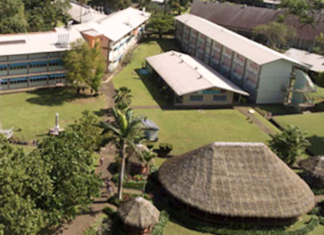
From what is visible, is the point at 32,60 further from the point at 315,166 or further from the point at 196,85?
the point at 315,166

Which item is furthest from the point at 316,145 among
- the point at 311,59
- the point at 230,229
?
the point at 311,59

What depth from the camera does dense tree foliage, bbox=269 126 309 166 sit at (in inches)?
2084

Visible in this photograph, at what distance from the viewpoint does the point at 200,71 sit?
82.4 m

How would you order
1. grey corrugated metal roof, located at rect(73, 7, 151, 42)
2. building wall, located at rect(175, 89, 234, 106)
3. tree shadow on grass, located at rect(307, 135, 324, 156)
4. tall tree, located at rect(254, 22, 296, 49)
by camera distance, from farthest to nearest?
tall tree, located at rect(254, 22, 296, 49)
grey corrugated metal roof, located at rect(73, 7, 151, 42)
building wall, located at rect(175, 89, 234, 106)
tree shadow on grass, located at rect(307, 135, 324, 156)

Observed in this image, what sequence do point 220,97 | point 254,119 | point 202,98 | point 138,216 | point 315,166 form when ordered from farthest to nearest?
1. point 220,97
2. point 202,98
3. point 254,119
4. point 315,166
5. point 138,216

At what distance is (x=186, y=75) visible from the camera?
79750 millimetres

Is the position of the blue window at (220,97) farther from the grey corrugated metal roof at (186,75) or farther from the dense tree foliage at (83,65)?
the dense tree foliage at (83,65)

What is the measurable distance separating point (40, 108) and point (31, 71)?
9.89 metres

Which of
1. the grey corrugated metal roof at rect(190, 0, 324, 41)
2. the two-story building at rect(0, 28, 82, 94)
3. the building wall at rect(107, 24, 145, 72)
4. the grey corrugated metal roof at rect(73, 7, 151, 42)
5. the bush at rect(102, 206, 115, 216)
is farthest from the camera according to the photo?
the grey corrugated metal roof at rect(190, 0, 324, 41)

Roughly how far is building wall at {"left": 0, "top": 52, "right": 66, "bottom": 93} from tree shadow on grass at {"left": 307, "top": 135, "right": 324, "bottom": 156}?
43.2 m

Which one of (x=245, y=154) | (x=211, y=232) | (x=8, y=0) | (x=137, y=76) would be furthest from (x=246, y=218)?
(x=8, y=0)

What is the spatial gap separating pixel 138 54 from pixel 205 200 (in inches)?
2621

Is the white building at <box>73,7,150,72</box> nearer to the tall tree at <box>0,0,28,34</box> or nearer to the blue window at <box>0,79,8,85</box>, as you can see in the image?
the tall tree at <box>0,0,28,34</box>

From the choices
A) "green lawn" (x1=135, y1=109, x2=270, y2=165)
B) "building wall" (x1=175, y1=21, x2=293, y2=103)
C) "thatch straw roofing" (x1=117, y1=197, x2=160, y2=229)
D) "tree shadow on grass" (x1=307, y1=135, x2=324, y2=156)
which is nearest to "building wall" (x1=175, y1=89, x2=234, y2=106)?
"green lawn" (x1=135, y1=109, x2=270, y2=165)
